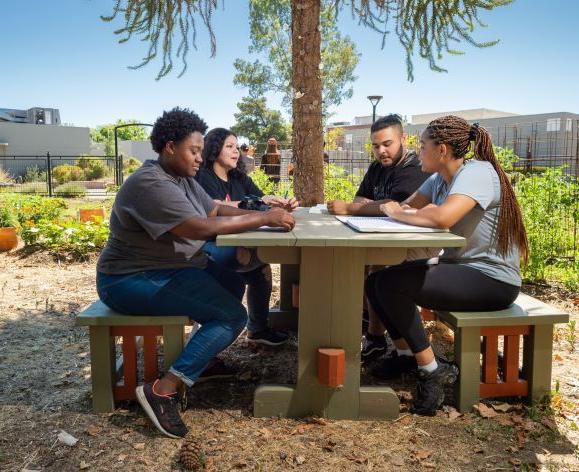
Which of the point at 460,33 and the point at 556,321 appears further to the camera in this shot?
the point at 460,33

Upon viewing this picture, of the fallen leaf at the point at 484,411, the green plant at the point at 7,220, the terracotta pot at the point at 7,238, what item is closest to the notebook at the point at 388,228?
the fallen leaf at the point at 484,411

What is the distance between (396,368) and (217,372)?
1.02 metres

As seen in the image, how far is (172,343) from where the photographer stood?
2.72 meters

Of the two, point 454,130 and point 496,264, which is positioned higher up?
point 454,130

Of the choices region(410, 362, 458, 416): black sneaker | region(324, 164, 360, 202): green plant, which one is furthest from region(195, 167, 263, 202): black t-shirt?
region(324, 164, 360, 202): green plant

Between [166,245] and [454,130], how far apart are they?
1.51m

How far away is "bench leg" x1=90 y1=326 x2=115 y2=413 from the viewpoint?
2.75 meters

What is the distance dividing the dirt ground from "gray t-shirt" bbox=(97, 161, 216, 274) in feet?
2.46

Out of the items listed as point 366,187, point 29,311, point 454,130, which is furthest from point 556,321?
point 29,311

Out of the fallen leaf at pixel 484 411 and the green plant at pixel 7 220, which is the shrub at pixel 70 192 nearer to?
the green plant at pixel 7 220

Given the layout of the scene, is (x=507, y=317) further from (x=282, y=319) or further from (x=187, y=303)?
(x=282, y=319)

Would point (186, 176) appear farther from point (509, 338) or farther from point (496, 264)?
point (509, 338)

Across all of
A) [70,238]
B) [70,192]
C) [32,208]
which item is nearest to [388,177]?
[70,238]

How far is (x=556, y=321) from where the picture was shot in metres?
2.74
